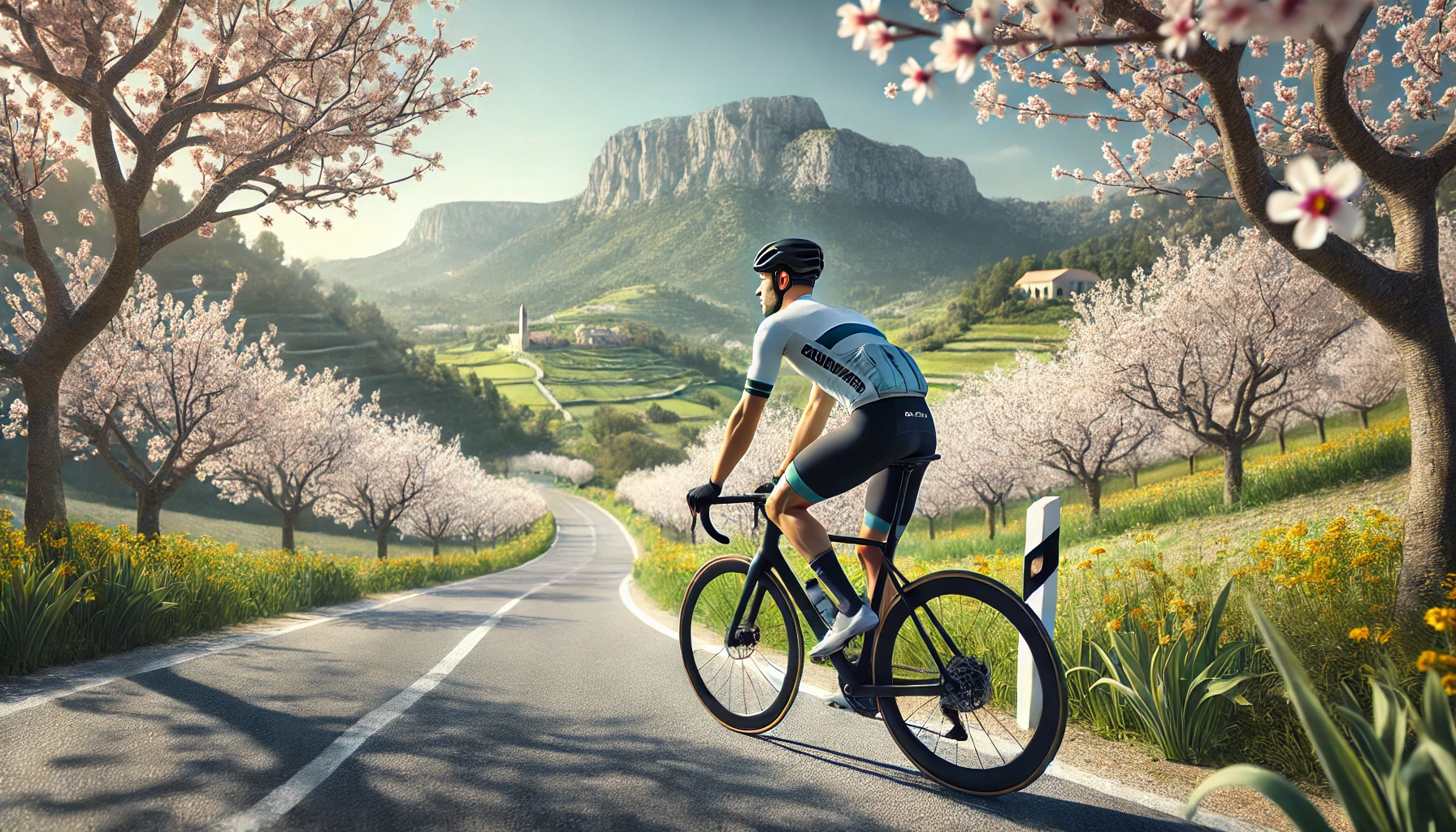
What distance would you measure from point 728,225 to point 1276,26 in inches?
6215

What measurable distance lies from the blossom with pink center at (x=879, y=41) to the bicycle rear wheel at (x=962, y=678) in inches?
77.4

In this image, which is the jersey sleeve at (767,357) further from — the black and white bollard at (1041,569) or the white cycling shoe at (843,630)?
the black and white bollard at (1041,569)

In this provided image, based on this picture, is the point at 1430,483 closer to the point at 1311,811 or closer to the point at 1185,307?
the point at 1311,811

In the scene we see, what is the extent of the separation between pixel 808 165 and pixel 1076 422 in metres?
159

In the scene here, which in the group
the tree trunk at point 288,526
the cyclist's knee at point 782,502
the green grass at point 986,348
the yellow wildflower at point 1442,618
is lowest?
the tree trunk at point 288,526

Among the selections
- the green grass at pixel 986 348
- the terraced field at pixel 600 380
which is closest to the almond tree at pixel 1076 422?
the green grass at pixel 986 348

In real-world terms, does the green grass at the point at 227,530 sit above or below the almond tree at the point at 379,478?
below

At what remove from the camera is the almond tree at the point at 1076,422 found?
21203 millimetres

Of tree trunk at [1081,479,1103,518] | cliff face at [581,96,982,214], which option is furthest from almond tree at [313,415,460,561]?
cliff face at [581,96,982,214]

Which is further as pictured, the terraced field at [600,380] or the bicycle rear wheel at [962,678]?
the terraced field at [600,380]

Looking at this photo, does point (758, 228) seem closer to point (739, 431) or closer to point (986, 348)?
point (986, 348)

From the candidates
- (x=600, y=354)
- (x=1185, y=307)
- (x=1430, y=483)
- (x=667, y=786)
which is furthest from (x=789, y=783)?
(x=600, y=354)

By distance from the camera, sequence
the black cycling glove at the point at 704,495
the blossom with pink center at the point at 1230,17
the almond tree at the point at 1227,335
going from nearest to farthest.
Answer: the blossom with pink center at the point at 1230,17 → the black cycling glove at the point at 704,495 → the almond tree at the point at 1227,335

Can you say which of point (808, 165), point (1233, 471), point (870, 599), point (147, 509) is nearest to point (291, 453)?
point (147, 509)
